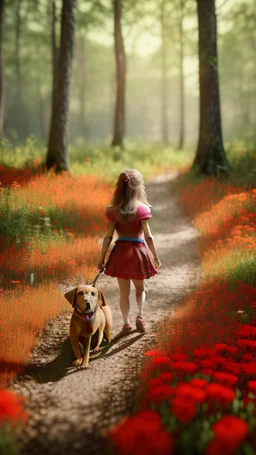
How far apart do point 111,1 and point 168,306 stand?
17024 millimetres

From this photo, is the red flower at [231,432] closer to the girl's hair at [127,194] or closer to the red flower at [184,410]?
Answer: the red flower at [184,410]

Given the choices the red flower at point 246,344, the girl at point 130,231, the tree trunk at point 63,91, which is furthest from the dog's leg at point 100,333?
the tree trunk at point 63,91

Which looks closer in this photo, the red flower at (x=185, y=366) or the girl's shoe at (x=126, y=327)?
the red flower at (x=185, y=366)

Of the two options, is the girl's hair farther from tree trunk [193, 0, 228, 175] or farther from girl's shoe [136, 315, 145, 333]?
tree trunk [193, 0, 228, 175]

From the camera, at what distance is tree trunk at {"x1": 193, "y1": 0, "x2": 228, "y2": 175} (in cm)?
1227

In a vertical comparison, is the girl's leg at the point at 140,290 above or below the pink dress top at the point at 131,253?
below

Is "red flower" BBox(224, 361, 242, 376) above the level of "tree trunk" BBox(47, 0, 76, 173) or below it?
below

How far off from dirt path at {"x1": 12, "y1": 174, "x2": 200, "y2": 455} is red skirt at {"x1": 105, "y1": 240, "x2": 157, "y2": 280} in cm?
83

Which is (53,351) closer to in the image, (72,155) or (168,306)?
(168,306)

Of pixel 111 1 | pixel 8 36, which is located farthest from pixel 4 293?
pixel 8 36

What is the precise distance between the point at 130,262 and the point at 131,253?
0.36ft

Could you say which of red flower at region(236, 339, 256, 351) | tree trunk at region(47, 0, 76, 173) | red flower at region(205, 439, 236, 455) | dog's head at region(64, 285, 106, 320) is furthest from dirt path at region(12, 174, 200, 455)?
tree trunk at region(47, 0, 76, 173)

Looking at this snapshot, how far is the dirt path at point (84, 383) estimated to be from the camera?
9.87 ft

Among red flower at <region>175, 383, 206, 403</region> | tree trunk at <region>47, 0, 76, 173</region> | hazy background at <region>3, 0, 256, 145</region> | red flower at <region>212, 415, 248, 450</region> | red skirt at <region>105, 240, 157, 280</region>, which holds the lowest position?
red flower at <region>212, 415, 248, 450</region>
